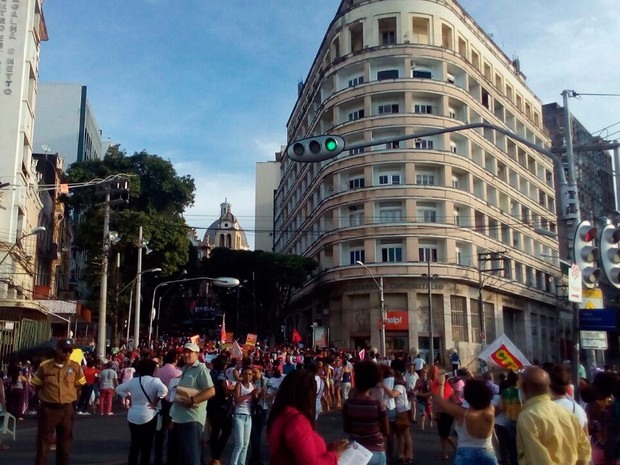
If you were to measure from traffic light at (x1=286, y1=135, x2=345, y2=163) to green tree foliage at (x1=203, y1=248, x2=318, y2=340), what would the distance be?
41027mm

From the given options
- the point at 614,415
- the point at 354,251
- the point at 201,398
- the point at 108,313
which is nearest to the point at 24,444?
the point at 201,398

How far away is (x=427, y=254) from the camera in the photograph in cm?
4500

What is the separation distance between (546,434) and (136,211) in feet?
140

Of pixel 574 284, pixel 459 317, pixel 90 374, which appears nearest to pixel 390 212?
pixel 459 317

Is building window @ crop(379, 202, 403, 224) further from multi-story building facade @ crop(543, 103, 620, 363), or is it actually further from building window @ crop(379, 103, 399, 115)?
multi-story building facade @ crop(543, 103, 620, 363)

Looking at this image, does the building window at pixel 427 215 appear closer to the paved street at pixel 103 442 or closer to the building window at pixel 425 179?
the building window at pixel 425 179

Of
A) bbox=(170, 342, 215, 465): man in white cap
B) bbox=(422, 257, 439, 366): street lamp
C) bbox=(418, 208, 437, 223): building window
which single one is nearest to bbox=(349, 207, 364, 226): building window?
bbox=(418, 208, 437, 223): building window

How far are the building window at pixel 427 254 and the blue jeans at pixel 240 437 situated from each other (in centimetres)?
3607

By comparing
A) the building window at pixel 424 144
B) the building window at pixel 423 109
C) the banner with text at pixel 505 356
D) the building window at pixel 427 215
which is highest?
the building window at pixel 423 109

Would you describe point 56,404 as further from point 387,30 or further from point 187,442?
point 387,30

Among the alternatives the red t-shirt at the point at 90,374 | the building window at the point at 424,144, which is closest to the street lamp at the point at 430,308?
the building window at the point at 424,144

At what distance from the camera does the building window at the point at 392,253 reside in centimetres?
4491

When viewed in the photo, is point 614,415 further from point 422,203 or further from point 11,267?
point 422,203

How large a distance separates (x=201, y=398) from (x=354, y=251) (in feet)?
129
